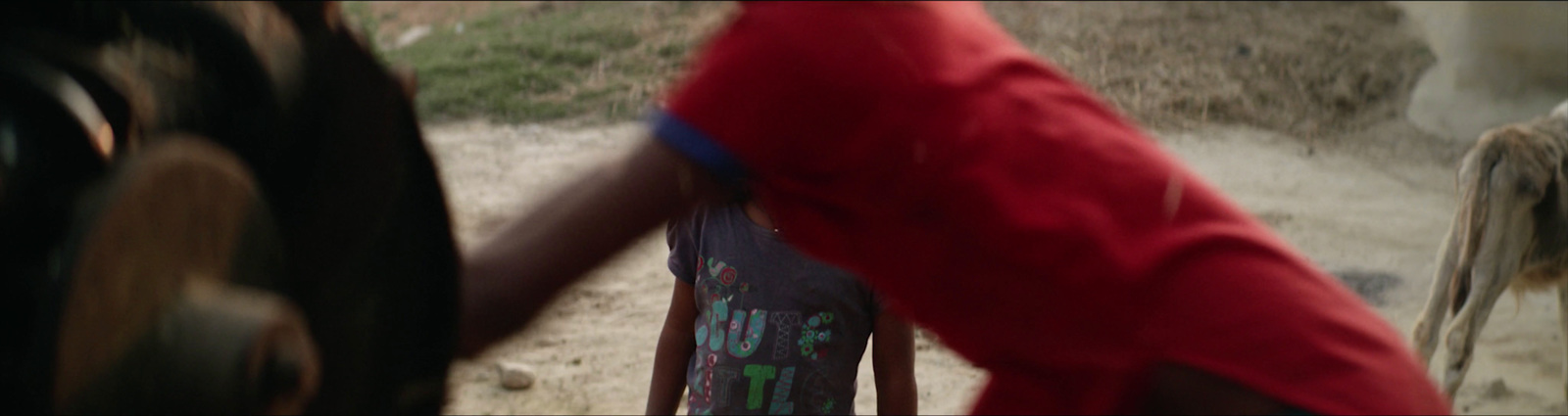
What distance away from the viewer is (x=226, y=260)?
0.75 m

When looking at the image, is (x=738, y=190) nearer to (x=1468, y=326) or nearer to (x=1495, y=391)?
(x=1468, y=326)

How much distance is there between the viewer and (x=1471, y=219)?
435cm

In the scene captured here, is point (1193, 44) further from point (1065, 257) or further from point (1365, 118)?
point (1065, 257)

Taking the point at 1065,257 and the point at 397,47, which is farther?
the point at 397,47

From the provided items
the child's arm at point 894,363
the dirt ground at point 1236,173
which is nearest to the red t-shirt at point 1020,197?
the child's arm at point 894,363

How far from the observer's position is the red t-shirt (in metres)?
1.06

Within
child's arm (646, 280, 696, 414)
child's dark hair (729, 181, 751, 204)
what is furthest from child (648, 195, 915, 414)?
child's dark hair (729, 181, 751, 204)

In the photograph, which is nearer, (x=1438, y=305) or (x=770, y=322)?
(x=770, y=322)

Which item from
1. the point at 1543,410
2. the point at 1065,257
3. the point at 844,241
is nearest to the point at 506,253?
the point at 844,241

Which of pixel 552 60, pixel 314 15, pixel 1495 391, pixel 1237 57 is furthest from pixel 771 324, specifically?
pixel 1237 57

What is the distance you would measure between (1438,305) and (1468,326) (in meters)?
0.15

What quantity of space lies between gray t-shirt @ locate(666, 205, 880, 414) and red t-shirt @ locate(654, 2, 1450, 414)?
1.49 metres

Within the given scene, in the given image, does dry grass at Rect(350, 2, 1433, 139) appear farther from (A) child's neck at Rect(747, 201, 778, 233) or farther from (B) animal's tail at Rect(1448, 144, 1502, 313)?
(A) child's neck at Rect(747, 201, 778, 233)

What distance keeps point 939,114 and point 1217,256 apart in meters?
0.26
